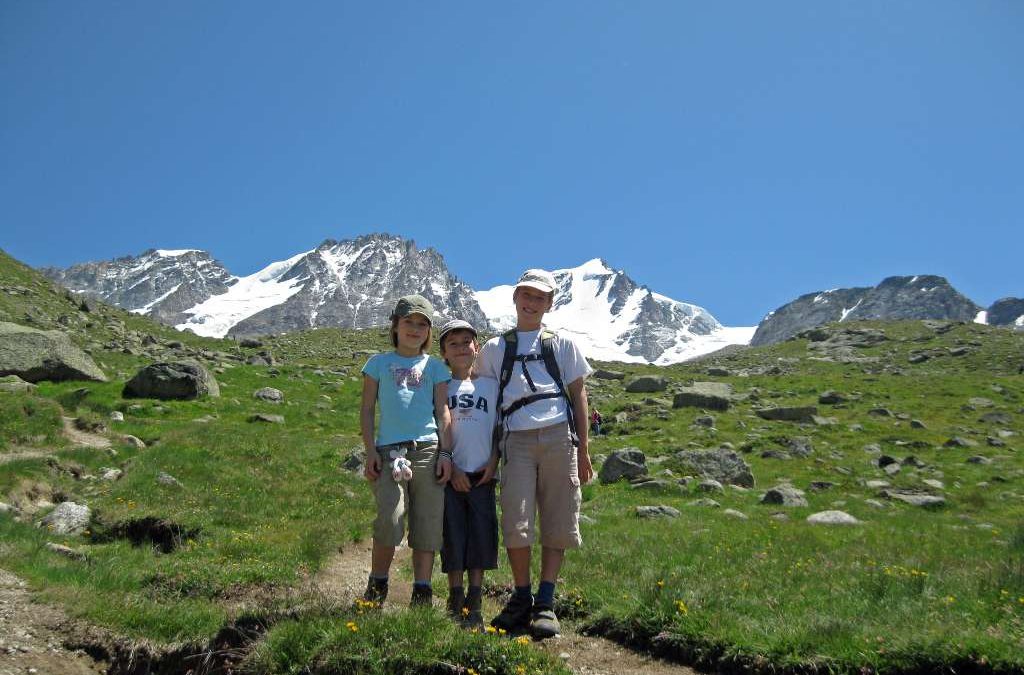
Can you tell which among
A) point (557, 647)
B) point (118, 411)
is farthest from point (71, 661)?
point (118, 411)

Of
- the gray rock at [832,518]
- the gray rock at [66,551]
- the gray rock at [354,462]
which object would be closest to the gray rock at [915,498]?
the gray rock at [832,518]

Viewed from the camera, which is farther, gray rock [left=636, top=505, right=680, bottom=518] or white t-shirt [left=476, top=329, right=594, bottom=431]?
gray rock [left=636, top=505, right=680, bottom=518]

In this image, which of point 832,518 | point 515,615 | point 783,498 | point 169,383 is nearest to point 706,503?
point 783,498

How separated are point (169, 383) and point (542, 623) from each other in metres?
21.0

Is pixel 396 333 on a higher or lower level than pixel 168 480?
higher

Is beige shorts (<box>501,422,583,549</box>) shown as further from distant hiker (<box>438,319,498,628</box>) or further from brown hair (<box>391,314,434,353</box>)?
brown hair (<box>391,314,434,353</box>)

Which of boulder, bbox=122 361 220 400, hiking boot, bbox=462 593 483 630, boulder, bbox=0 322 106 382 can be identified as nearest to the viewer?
hiking boot, bbox=462 593 483 630

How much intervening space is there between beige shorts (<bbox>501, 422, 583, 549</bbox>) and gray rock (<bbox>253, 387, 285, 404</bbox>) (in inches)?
888

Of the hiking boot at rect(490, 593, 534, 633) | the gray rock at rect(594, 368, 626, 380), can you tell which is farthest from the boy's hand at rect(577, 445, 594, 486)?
the gray rock at rect(594, 368, 626, 380)

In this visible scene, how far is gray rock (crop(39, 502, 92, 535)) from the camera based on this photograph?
31.4 feet

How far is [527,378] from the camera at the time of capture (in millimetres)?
6980

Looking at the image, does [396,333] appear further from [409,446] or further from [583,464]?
[583,464]

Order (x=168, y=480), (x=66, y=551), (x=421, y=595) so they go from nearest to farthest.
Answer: (x=421, y=595)
(x=66, y=551)
(x=168, y=480)

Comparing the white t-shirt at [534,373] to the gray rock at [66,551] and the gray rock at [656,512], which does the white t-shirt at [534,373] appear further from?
the gray rock at [656,512]
